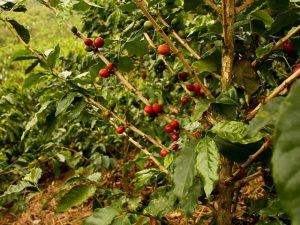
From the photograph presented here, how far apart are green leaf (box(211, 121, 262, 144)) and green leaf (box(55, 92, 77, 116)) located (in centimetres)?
63

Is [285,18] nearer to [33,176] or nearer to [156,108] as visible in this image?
[156,108]

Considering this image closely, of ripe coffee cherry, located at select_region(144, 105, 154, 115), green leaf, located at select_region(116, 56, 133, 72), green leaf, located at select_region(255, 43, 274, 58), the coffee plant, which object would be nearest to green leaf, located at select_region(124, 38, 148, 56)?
the coffee plant

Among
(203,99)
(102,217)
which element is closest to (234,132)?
(203,99)

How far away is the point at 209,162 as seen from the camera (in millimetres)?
956

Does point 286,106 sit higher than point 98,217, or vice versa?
point 286,106

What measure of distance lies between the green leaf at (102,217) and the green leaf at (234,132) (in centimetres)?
50

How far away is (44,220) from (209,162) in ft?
8.26

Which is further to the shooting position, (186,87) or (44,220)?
(44,220)

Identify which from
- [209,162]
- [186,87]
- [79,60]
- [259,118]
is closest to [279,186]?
[259,118]

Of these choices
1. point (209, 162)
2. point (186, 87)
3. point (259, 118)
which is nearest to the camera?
point (259, 118)

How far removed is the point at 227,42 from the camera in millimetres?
1192

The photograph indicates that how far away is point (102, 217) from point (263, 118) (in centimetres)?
87

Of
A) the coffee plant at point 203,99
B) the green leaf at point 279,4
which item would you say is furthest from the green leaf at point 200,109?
the green leaf at point 279,4

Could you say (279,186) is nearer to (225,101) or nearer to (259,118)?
(259,118)
